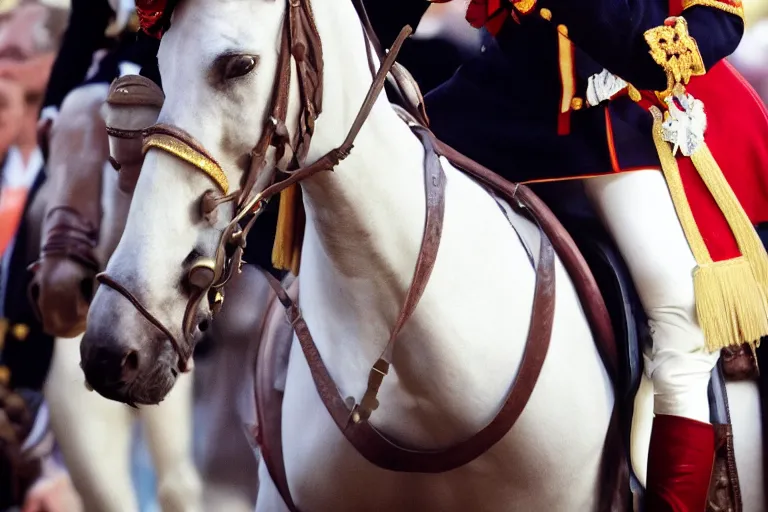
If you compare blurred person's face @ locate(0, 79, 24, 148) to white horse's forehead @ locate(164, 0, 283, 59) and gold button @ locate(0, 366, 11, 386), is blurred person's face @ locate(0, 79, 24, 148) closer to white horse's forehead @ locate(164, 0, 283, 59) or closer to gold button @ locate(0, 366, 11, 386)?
gold button @ locate(0, 366, 11, 386)

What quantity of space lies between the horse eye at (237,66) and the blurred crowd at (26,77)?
111cm

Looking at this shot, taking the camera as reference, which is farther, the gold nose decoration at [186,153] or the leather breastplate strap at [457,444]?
the leather breastplate strap at [457,444]

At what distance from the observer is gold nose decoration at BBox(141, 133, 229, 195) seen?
876 millimetres

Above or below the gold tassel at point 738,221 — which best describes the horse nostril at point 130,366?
below

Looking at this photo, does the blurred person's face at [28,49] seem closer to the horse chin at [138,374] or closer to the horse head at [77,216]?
the horse head at [77,216]

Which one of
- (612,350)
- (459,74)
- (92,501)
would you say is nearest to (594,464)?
(612,350)

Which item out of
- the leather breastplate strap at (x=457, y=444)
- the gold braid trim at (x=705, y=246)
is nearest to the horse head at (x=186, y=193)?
the leather breastplate strap at (x=457, y=444)

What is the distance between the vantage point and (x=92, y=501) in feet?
6.41

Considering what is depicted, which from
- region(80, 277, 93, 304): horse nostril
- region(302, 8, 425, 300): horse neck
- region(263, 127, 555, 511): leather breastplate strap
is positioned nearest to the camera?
region(302, 8, 425, 300): horse neck

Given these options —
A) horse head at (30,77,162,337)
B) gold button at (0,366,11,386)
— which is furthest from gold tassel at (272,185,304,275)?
gold button at (0,366,11,386)

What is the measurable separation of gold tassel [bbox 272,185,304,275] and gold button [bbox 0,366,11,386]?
0.95 m

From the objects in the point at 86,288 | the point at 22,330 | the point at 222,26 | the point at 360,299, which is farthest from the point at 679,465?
the point at 22,330

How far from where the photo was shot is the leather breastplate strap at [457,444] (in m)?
1.13

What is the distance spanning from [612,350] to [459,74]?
1.71 feet
